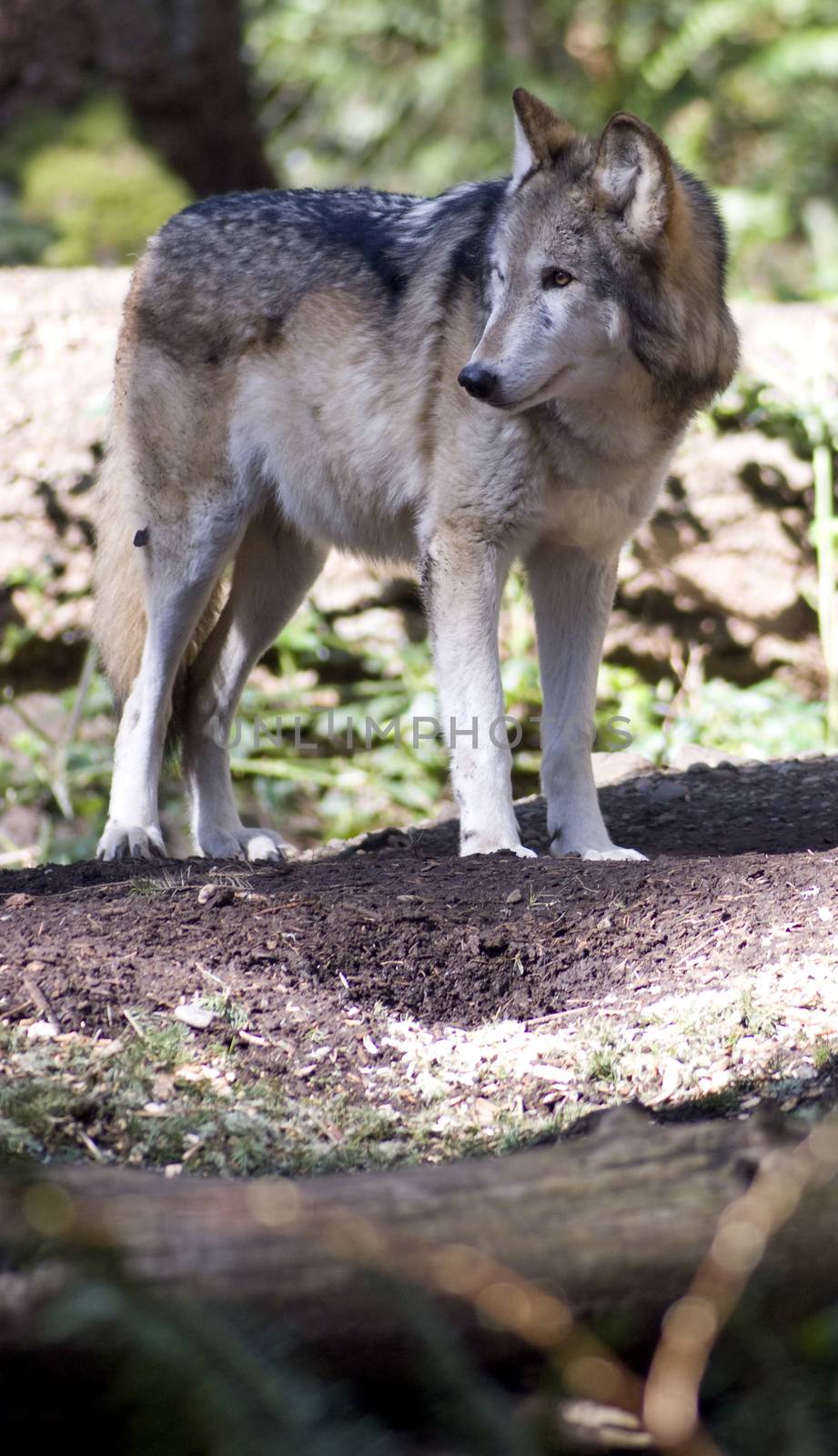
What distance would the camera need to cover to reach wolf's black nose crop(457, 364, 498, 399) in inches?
143

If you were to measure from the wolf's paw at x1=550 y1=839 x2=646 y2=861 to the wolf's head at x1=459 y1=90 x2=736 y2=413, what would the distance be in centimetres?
128

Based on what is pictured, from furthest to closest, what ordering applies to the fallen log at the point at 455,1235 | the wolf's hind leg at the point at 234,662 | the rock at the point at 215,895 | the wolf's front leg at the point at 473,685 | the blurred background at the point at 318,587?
the blurred background at the point at 318,587
the wolf's hind leg at the point at 234,662
the wolf's front leg at the point at 473,685
the rock at the point at 215,895
the fallen log at the point at 455,1235

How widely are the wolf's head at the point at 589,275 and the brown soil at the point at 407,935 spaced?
4.21ft

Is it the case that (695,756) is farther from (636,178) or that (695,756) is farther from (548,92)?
(548,92)

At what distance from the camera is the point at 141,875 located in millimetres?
3795

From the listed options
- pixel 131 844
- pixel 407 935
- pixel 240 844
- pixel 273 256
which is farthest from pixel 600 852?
pixel 273 256

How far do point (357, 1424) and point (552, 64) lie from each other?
14.5 m

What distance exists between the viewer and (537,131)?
386 centimetres

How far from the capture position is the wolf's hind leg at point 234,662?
16.2ft

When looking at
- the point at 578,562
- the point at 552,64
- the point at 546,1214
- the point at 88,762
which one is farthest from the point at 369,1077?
the point at 552,64

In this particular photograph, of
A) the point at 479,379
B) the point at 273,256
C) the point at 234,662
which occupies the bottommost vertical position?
the point at 234,662

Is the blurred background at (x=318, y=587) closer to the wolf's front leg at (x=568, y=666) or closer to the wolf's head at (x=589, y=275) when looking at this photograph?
the wolf's front leg at (x=568, y=666)

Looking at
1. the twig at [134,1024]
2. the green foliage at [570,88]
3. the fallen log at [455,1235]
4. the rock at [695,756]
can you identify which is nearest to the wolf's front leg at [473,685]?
the twig at [134,1024]

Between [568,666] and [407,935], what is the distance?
1.52 m
